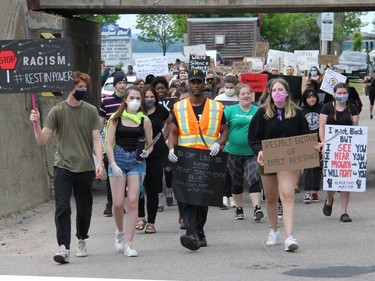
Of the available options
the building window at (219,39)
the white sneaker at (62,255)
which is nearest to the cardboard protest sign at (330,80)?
the white sneaker at (62,255)

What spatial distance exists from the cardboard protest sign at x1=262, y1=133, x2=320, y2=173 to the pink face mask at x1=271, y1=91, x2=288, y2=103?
1.33 feet

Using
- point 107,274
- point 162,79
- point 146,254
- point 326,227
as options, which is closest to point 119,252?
point 146,254

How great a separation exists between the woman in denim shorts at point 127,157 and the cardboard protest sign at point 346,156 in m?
2.98

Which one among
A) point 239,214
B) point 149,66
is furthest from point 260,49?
point 239,214

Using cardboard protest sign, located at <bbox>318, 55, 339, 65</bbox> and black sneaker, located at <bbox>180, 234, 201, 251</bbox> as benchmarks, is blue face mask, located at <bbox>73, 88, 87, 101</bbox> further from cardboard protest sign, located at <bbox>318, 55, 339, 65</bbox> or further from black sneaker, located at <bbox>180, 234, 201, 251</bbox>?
cardboard protest sign, located at <bbox>318, 55, 339, 65</bbox>

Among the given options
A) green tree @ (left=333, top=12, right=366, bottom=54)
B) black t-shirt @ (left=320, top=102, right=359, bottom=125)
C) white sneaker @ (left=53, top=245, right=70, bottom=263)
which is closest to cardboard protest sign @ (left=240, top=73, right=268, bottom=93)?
black t-shirt @ (left=320, top=102, right=359, bottom=125)

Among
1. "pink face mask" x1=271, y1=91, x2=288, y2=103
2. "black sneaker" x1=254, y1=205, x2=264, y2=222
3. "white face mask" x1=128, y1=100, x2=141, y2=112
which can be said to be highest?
"pink face mask" x1=271, y1=91, x2=288, y2=103

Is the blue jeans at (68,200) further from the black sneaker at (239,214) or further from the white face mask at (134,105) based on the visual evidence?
the black sneaker at (239,214)

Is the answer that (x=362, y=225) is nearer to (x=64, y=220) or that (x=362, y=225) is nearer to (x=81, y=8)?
(x=64, y=220)

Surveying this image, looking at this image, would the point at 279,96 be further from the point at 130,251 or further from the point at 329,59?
the point at 329,59

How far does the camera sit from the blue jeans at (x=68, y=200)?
33.2 feet

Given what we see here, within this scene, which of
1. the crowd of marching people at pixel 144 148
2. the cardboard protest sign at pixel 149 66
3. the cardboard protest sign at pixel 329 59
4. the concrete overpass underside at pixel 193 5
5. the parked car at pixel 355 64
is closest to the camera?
the crowd of marching people at pixel 144 148

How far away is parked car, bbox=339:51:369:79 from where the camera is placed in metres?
60.8

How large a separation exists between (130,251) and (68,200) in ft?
2.74
